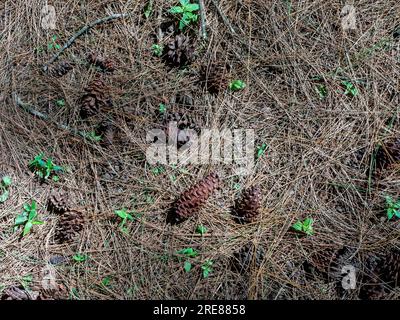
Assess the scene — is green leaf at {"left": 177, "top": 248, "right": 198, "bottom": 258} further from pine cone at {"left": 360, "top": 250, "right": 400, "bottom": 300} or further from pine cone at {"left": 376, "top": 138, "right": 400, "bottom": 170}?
pine cone at {"left": 376, "top": 138, "right": 400, "bottom": 170}

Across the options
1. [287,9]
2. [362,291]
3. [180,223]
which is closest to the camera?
[362,291]

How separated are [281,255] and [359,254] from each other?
0.46 meters

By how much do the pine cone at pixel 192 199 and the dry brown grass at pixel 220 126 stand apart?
0.24 ft

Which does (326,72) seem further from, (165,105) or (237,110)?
(165,105)

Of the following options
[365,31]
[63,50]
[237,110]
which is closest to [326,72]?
[365,31]

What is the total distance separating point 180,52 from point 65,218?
4.26 ft

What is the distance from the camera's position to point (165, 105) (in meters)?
2.70

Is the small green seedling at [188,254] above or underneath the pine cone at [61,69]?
underneath

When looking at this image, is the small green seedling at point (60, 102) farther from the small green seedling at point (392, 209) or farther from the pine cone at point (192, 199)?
the small green seedling at point (392, 209)

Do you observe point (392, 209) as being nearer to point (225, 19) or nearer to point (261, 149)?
point (261, 149)

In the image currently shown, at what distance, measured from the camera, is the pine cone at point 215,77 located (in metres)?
2.67

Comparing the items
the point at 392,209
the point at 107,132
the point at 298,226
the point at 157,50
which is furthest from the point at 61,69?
the point at 392,209

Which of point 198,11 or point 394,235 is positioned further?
point 198,11

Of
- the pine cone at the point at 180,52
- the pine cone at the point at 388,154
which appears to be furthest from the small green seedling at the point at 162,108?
the pine cone at the point at 388,154
